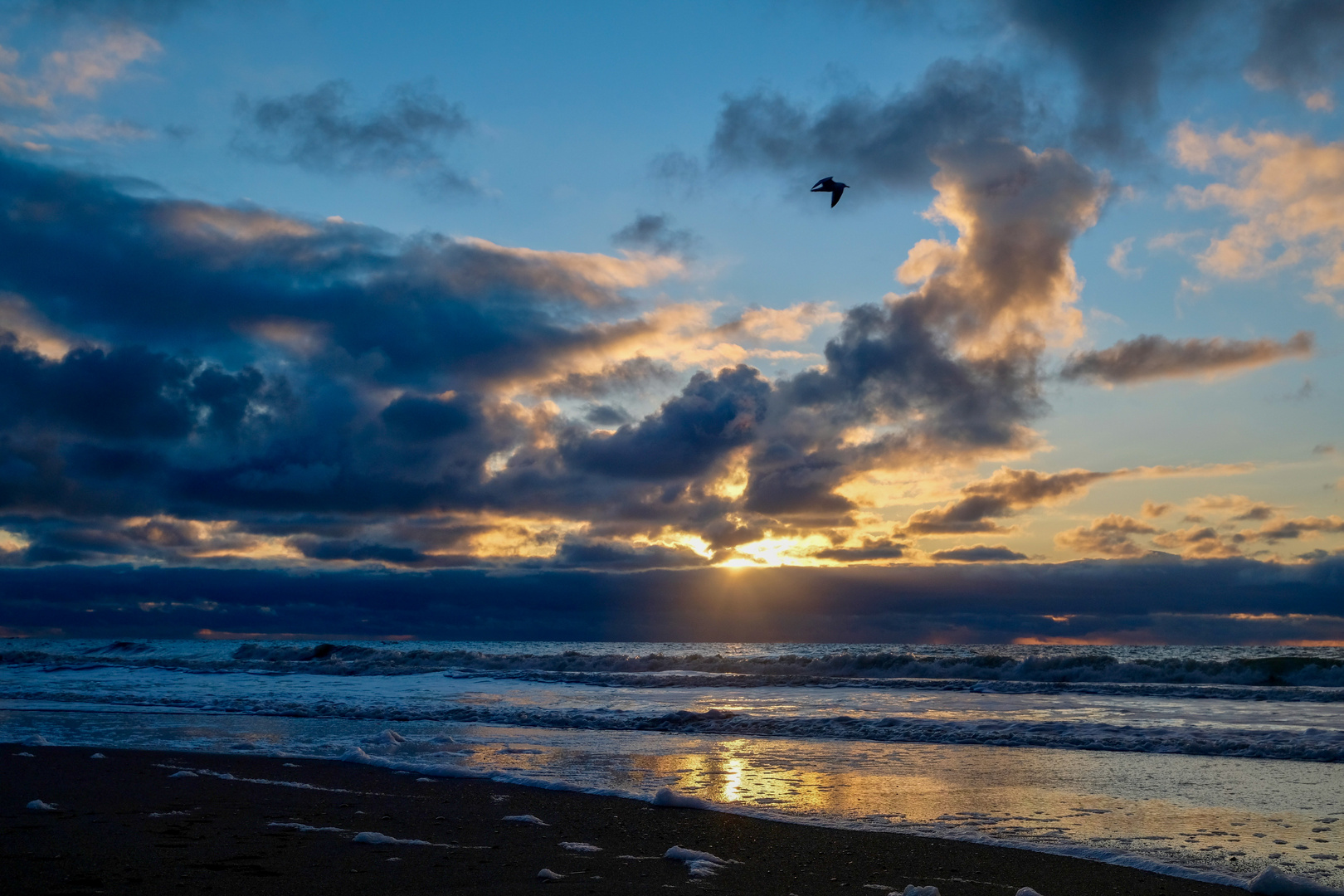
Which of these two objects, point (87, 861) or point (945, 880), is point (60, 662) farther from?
point (945, 880)

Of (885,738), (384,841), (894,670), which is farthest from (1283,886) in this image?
(894,670)

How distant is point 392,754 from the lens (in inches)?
491

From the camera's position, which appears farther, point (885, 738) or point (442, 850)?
point (885, 738)

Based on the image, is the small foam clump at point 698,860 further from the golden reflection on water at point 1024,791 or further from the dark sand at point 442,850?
the golden reflection on water at point 1024,791

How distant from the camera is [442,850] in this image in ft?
22.2

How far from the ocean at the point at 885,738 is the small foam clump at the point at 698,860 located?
1.54m

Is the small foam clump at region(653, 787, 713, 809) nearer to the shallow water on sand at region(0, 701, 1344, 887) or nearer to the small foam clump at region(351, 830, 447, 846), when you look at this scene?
the shallow water on sand at region(0, 701, 1344, 887)

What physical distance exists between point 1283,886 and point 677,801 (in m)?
4.98

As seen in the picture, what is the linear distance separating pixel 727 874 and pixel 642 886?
2.24 feet

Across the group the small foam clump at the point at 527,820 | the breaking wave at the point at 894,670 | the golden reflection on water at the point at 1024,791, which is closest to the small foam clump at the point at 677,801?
the golden reflection on water at the point at 1024,791

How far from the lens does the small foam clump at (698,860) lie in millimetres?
6242

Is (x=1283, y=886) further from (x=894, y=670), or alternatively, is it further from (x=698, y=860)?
(x=894, y=670)

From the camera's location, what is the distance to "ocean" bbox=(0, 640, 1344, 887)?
7.99 metres

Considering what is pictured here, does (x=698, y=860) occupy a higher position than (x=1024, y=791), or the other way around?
(x=698, y=860)
